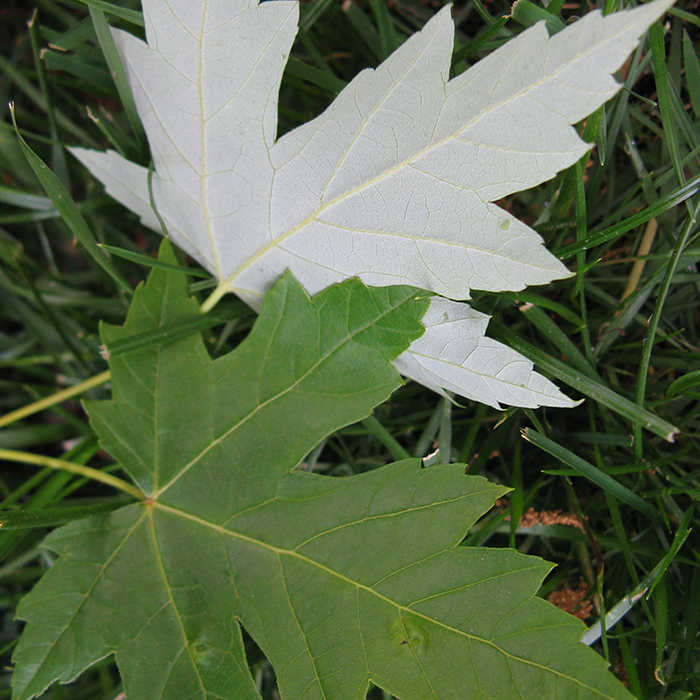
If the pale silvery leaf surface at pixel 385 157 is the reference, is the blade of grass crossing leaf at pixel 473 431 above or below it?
below

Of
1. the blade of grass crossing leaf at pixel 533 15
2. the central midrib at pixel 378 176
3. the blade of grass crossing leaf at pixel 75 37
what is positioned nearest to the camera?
the central midrib at pixel 378 176

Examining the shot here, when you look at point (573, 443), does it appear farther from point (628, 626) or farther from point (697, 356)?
point (628, 626)

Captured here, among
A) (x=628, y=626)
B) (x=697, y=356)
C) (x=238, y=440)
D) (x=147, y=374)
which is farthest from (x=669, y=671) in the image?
(x=147, y=374)

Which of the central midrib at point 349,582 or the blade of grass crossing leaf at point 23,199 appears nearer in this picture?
the central midrib at point 349,582

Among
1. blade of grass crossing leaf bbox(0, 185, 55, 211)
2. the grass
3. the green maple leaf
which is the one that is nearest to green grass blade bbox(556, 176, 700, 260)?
the grass

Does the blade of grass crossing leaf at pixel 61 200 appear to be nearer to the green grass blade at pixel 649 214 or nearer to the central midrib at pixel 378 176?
the central midrib at pixel 378 176

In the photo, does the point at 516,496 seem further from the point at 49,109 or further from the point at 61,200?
the point at 49,109

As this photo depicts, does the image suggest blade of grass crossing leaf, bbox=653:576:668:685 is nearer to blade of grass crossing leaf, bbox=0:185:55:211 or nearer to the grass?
the grass

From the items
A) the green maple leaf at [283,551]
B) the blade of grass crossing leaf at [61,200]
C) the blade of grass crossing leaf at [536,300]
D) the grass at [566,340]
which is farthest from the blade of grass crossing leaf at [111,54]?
the blade of grass crossing leaf at [536,300]
